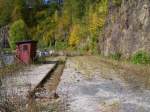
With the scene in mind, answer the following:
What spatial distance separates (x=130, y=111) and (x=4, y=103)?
3.69 meters

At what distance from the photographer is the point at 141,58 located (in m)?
32.4

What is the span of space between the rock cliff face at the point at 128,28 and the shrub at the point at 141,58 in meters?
0.67

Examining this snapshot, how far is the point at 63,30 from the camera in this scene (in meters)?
110

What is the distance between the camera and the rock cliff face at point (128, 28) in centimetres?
3581

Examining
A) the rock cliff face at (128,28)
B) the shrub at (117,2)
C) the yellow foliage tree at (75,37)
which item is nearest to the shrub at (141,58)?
the rock cliff face at (128,28)

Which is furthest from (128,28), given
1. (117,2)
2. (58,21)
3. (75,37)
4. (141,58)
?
(58,21)

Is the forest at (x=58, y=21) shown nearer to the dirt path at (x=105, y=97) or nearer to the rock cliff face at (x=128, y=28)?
the rock cliff face at (x=128, y=28)

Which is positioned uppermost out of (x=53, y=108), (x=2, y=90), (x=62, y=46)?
(x=2, y=90)

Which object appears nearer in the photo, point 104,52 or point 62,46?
point 104,52

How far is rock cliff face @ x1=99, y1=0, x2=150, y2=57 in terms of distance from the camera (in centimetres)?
3581

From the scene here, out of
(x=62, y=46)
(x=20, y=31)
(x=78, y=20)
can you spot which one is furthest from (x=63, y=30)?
(x=20, y=31)

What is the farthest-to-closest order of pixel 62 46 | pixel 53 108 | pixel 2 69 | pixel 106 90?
1. pixel 62 46
2. pixel 106 90
3. pixel 53 108
4. pixel 2 69

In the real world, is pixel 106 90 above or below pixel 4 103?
below

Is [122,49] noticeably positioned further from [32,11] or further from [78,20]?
[32,11]
